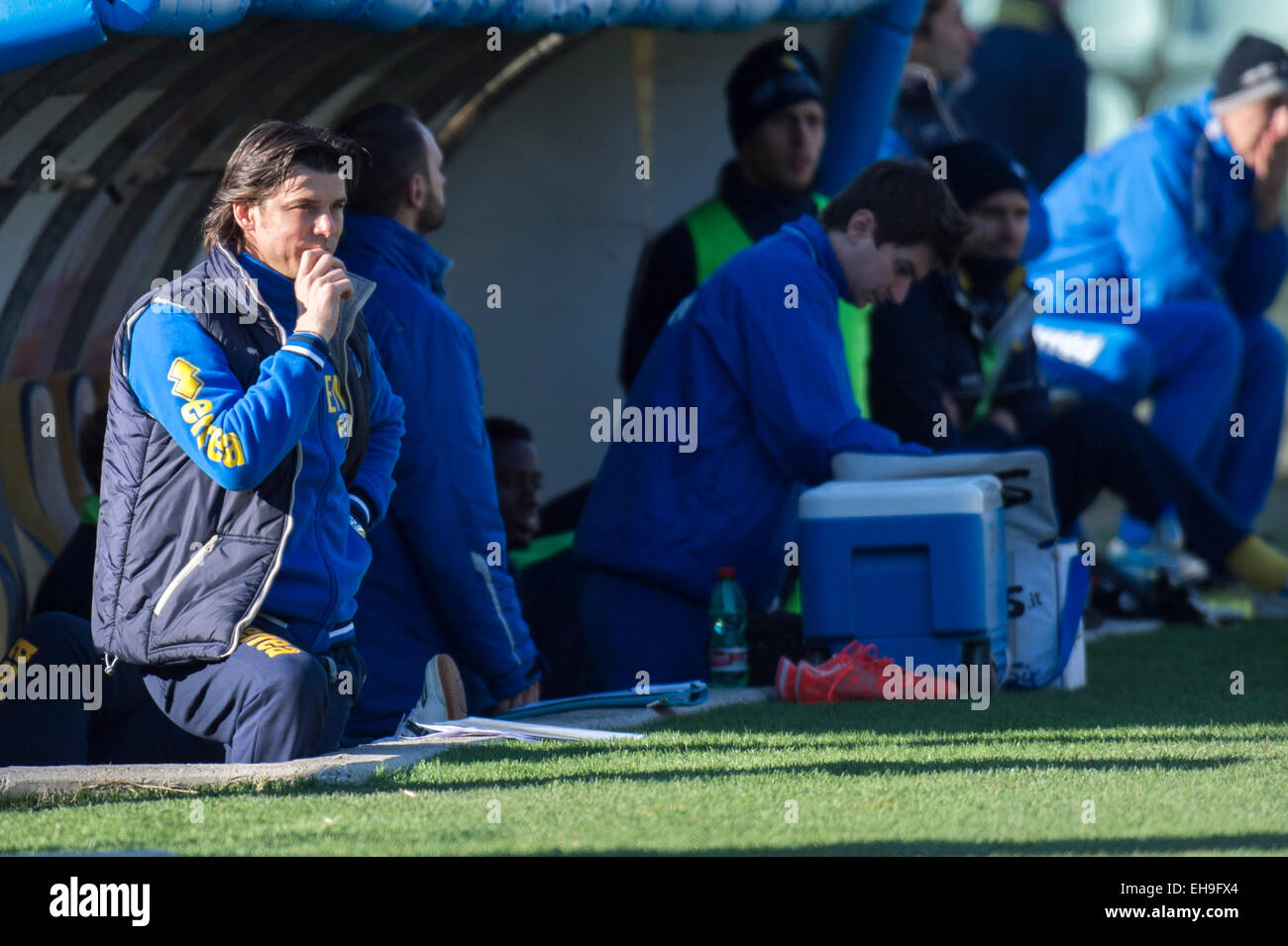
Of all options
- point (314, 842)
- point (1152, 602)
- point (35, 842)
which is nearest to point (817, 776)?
point (314, 842)

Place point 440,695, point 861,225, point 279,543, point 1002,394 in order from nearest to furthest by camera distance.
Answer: point 279,543 → point 440,695 → point 861,225 → point 1002,394

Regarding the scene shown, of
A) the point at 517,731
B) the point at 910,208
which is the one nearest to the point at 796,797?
the point at 517,731

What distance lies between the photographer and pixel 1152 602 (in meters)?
7.62

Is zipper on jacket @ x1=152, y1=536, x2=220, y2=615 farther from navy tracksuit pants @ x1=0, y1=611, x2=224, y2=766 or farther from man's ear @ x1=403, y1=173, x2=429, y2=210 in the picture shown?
man's ear @ x1=403, y1=173, x2=429, y2=210

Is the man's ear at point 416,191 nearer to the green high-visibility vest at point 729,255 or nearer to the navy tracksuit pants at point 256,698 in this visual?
the navy tracksuit pants at point 256,698

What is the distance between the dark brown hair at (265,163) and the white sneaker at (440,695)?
109cm

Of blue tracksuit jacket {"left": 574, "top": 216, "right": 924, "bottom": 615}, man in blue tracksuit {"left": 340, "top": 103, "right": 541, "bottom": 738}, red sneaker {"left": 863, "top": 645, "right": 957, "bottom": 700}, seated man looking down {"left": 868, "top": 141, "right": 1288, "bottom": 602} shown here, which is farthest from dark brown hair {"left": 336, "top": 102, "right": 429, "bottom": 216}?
seated man looking down {"left": 868, "top": 141, "right": 1288, "bottom": 602}

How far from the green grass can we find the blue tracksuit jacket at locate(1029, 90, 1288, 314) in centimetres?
395

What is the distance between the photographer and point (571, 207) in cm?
791

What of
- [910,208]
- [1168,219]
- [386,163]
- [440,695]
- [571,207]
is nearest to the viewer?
[440,695]

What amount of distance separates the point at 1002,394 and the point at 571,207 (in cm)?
180

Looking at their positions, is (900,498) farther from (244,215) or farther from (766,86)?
(766,86)

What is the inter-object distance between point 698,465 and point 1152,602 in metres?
2.56

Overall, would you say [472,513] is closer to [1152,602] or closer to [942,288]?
[942,288]
